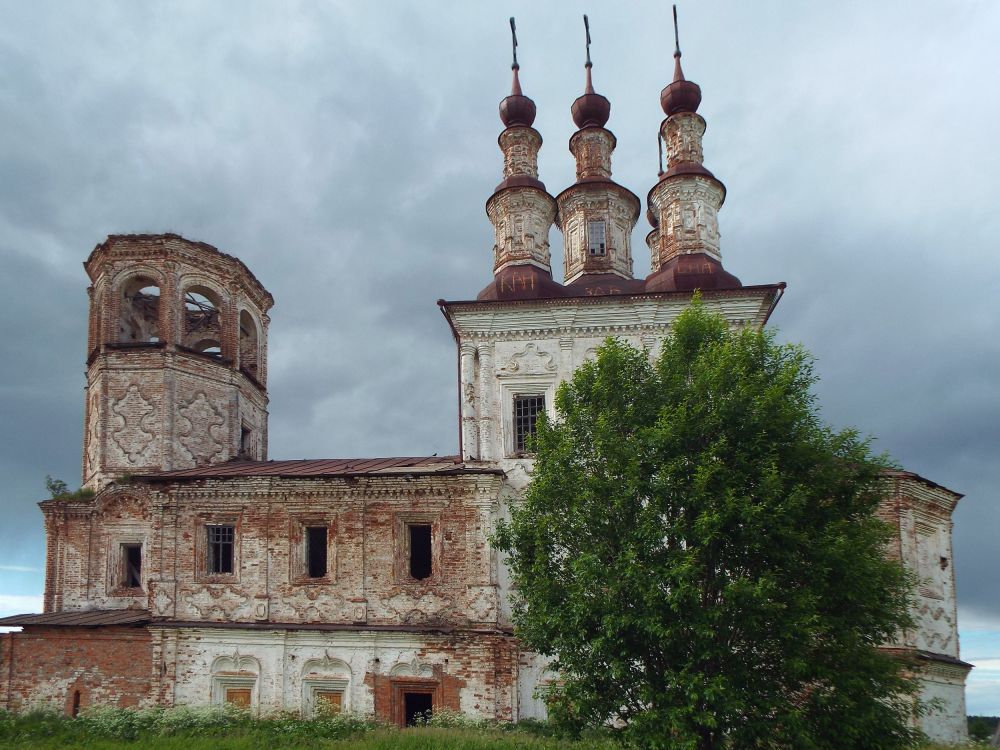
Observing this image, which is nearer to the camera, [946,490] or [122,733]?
[122,733]

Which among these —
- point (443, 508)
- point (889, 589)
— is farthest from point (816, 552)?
point (443, 508)

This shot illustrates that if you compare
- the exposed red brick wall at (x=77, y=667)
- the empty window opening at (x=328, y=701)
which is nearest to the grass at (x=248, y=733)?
the empty window opening at (x=328, y=701)

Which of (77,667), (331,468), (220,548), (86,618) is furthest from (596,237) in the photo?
(77,667)

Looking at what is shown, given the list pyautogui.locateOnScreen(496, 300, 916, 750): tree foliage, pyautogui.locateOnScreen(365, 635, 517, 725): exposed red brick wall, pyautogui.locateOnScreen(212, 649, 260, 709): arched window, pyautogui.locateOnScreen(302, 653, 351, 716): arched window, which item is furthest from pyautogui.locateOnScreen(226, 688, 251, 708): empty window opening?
pyautogui.locateOnScreen(496, 300, 916, 750): tree foliage

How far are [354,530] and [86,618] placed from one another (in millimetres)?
6191

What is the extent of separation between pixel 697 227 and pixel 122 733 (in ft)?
54.0

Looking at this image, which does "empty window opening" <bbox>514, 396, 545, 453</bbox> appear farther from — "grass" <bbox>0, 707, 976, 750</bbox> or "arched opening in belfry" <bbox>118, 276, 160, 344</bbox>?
"arched opening in belfry" <bbox>118, 276, 160, 344</bbox>

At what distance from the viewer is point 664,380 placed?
42.9 feet

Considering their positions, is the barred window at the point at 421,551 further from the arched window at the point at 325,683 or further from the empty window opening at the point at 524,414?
the empty window opening at the point at 524,414

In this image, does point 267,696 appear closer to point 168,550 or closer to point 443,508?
point 168,550

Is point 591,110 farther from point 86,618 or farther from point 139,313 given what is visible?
point 86,618

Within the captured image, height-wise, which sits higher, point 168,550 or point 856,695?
point 168,550

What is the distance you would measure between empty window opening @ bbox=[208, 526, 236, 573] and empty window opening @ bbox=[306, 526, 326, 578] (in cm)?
168

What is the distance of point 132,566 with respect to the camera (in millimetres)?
20562
